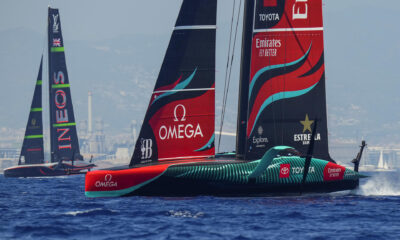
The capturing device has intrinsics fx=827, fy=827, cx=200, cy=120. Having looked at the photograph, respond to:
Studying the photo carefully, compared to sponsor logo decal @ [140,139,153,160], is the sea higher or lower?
lower

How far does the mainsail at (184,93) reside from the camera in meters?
30.3

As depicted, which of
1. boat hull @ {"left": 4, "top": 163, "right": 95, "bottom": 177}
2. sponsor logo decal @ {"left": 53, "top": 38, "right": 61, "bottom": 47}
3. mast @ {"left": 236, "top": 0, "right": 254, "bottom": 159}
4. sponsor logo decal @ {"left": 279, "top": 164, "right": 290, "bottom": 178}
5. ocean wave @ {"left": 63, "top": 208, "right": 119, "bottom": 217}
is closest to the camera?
ocean wave @ {"left": 63, "top": 208, "right": 119, "bottom": 217}

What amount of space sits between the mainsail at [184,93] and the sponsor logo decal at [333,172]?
4.48 metres

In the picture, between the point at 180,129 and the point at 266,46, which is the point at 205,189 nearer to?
the point at 180,129

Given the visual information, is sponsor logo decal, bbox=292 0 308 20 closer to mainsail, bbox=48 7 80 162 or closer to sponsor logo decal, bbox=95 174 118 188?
sponsor logo decal, bbox=95 174 118 188

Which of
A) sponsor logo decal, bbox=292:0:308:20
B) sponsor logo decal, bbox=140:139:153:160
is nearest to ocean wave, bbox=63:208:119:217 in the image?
sponsor logo decal, bbox=140:139:153:160

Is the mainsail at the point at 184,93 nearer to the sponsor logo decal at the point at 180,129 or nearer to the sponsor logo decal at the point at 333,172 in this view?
the sponsor logo decal at the point at 180,129

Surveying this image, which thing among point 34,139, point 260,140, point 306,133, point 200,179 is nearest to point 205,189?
point 200,179

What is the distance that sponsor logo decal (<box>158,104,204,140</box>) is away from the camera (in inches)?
1195

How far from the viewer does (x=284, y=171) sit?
98.1 ft

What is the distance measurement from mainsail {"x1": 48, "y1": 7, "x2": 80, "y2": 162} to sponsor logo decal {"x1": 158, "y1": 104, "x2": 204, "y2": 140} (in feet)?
125

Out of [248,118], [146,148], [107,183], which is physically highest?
[248,118]

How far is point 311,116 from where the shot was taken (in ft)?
104

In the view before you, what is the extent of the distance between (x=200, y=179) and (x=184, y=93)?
132 inches
